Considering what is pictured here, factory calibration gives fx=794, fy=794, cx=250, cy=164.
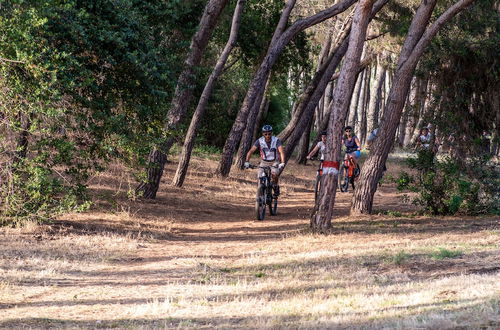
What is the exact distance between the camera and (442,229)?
15.2 metres

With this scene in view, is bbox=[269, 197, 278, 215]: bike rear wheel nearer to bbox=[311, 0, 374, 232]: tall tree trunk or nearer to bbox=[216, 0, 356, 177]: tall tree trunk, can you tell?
bbox=[311, 0, 374, 232]: tall tree trunk

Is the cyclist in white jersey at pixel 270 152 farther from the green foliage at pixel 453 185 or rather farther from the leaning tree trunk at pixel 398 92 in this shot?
the green foliage at pixel 453 185

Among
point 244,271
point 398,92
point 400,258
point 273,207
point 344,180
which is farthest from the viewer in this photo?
point 344,180

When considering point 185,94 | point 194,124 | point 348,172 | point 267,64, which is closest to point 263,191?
point 185,94

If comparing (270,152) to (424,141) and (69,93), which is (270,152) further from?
(69,93)

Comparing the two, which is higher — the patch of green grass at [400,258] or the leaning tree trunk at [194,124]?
the leaning tree trunk at [194,124]

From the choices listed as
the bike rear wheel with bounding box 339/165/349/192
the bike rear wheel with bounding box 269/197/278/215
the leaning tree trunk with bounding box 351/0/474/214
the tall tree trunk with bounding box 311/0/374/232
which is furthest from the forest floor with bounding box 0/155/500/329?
the bike rear wheel with bounding box 339/165/349/192

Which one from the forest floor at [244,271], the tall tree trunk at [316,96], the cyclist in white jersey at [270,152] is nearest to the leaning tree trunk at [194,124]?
the tall tree trunk at [316,96]

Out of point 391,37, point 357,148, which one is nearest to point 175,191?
point 357,148

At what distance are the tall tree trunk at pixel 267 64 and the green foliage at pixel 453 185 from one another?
459 cm

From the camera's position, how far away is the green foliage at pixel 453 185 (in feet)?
57.0

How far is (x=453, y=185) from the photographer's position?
17406 millimetres

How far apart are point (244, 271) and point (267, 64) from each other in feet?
39.4

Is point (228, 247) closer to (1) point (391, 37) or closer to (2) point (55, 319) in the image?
(2) point (55, 319)
